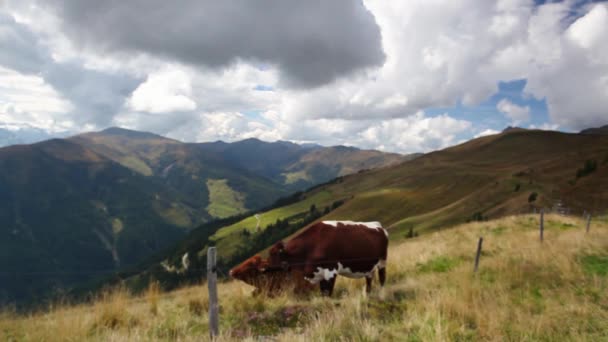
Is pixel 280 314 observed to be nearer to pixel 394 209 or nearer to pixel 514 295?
pixel 514 295

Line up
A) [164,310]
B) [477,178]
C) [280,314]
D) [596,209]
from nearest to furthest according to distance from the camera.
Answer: [280,314]
[164,310]
[596,209]
[477,178]

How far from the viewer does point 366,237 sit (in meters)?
10.6

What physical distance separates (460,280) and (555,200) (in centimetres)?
4663

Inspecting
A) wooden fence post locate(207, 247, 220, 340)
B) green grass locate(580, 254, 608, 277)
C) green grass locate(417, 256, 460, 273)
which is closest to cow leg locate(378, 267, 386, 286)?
green grass locate(417, 256, 460, 273)

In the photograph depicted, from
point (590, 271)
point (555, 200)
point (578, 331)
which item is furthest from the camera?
point (555, 200)

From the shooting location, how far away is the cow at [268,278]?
987 cm

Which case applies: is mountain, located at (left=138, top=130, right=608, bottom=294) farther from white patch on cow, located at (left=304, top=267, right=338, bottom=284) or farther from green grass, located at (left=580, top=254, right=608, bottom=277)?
white patch on cow, located at (left=304, top=267, right=338, bottom=284)

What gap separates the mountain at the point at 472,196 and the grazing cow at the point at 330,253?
41747 mm

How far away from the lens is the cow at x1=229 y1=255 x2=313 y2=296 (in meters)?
9.87

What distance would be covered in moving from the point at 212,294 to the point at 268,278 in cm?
389

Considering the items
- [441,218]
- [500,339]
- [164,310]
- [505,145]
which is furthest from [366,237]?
[505,145]

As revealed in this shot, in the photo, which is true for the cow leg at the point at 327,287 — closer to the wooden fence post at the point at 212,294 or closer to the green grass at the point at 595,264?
Answer: the wooden fence post at the point at 212,294

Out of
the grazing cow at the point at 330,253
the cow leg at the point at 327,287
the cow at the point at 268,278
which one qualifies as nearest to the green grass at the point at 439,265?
the grazing cow at the point at 330,253

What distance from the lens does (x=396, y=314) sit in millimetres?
7570
